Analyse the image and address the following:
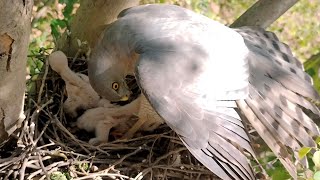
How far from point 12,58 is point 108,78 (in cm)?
60

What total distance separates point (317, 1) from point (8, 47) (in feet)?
13.2

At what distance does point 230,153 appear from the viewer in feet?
6.62

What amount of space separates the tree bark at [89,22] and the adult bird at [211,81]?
0.23 ft

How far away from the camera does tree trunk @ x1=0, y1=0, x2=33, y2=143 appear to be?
1703 millimetres

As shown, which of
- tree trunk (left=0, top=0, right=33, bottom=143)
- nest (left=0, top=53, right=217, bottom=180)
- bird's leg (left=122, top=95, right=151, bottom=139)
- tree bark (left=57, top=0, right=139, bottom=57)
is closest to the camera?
tree trunk (left=0, top=0, right=33, bottom=143)

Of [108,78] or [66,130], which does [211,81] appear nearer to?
[108,78]

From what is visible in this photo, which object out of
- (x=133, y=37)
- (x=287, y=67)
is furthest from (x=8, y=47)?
(x=287, y=67)

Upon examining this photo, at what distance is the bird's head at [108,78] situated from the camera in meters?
2.36

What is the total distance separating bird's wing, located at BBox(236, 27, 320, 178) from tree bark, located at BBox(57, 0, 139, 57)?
0.49 metres

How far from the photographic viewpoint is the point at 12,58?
1823 mm

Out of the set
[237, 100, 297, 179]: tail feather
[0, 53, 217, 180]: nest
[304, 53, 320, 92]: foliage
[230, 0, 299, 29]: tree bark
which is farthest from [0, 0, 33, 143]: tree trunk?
[304, 53, 320, 92]: foliage

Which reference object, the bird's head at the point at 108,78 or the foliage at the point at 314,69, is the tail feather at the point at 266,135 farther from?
the bird's head at the point at 108,78

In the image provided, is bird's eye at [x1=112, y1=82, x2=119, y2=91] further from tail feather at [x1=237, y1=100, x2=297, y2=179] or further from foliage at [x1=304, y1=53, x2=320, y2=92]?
foliage at [x1=304, y1=53, x2=320, y2=92]

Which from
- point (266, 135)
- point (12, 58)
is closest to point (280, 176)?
point (266, 135)
